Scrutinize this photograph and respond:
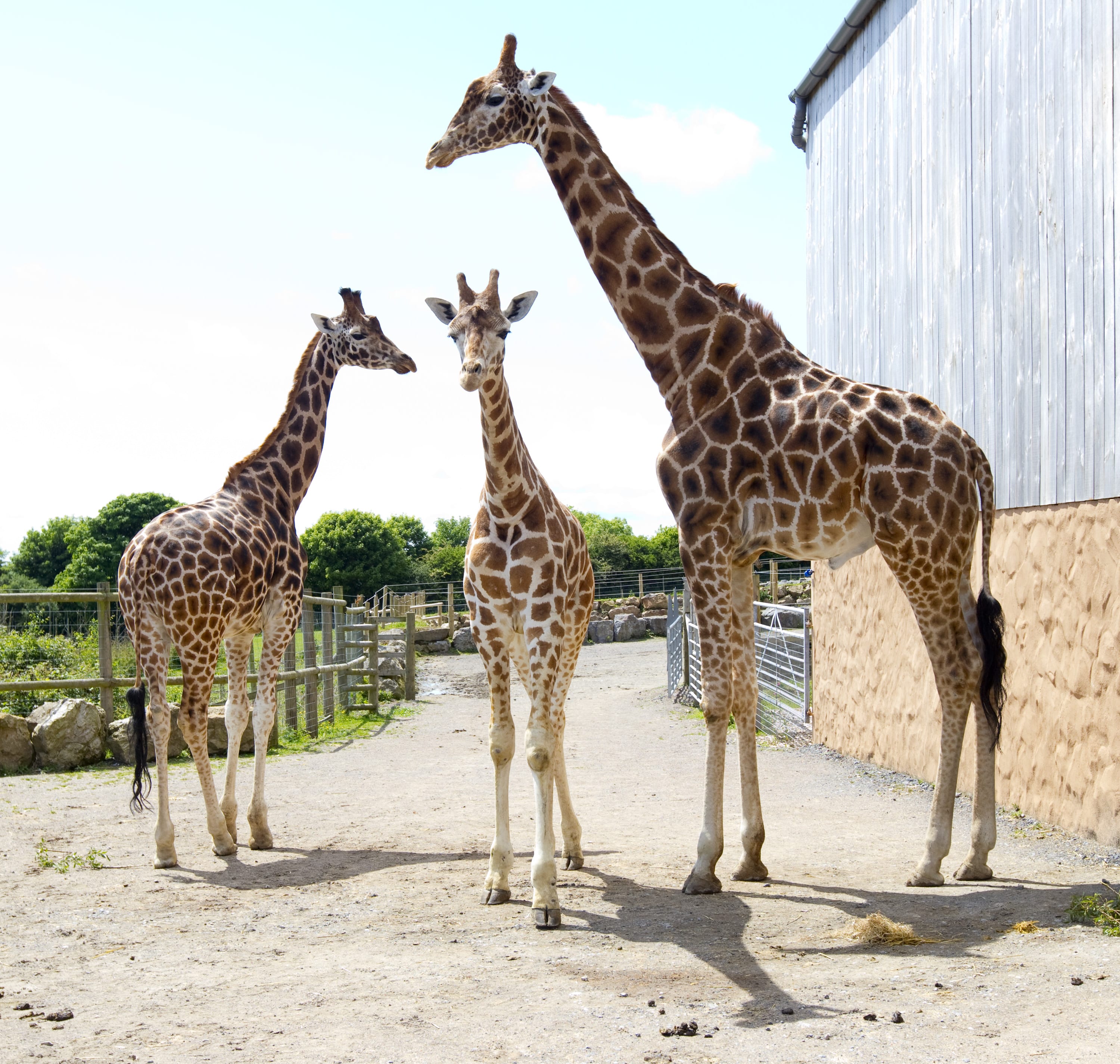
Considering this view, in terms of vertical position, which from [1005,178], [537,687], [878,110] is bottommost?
[537,687]

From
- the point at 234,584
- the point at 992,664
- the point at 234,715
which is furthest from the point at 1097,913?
the point at 234,715

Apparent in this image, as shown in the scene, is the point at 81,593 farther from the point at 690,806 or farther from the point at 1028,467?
the point at 1028,467

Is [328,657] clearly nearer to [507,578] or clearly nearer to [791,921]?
[507,578]

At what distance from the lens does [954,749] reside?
229 inches

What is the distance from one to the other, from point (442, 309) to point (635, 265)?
1346mm

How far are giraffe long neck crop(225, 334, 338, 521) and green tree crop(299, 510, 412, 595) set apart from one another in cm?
4388

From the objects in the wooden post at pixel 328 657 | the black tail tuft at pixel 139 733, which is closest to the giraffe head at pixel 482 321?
the black tail tuft at pixel 139 733

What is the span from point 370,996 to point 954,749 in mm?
3388

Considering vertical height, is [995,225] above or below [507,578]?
above

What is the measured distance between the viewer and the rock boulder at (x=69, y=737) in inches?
436

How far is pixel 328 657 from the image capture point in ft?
52.2

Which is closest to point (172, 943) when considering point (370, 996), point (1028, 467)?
point (370, 996)

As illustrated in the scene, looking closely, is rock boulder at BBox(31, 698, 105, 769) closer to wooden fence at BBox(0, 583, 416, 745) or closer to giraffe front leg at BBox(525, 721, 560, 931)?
wooden fence at BBox(0, 583, 416, 745)

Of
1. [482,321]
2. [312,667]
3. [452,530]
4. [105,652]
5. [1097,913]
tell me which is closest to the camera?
[1097,913]
